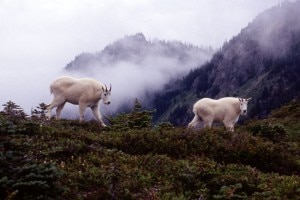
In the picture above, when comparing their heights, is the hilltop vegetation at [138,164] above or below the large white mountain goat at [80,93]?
below

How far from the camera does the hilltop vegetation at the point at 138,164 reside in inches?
354

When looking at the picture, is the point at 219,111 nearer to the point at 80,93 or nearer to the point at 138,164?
the point at 80,93

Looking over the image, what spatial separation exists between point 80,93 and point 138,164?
9.34m

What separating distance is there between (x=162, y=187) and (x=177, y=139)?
4.63 m

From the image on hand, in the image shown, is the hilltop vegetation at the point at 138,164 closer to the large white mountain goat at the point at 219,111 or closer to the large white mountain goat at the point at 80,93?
the large white mountain goat at the point at 80,93

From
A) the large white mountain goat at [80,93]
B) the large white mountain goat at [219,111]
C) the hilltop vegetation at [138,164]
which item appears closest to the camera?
the hilltop vegetation at [138,164]

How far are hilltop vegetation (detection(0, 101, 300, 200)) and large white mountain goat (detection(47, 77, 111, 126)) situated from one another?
2883mm

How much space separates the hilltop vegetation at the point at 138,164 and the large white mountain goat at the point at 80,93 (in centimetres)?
288

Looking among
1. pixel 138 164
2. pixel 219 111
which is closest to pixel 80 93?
pixel 219 111

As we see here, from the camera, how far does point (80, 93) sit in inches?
834

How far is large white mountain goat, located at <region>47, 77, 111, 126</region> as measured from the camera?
21031mm

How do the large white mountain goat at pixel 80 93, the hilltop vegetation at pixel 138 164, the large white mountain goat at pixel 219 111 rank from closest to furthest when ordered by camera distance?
the hilltop vegetation at pixel 138 164, the large white mountain goat at pixel 80 93, the large white mountain goat at pixel 219 111

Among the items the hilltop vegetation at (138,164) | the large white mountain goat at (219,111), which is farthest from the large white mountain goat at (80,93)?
the large white mountain goat at (219,111)

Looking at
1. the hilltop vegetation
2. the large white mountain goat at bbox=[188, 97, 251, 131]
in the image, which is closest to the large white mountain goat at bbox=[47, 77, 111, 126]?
the hilltop vegetation
